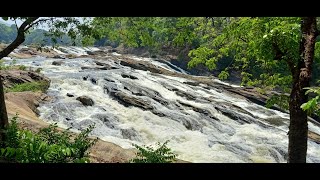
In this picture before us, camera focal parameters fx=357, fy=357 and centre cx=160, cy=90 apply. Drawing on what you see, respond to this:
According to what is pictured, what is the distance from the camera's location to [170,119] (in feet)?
69.2

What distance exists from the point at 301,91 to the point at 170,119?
14.0 meters

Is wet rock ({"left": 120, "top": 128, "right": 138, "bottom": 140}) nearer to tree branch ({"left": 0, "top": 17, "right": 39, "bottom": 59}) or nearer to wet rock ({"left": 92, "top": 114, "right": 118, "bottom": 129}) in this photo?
wet rock ({"left": 92, "top": 114, "right": 118, "bottom": 129})

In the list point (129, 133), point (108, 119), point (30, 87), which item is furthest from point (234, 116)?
point (30, 87)

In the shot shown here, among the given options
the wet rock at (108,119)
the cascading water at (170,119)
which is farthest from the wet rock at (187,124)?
the wet rock at (108,119)

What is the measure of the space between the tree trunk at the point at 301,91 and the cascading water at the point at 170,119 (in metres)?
8.49

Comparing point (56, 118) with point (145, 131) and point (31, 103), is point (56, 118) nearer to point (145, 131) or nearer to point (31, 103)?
point (31, 103)

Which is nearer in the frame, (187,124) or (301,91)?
(301,91)

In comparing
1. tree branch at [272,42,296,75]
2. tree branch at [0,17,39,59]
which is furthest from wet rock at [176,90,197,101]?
tree branch at [0,17,39,59]

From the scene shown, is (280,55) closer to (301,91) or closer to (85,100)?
(301,91)

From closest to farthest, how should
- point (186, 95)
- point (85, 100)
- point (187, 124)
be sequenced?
1. point (187, 124)
2. point (85, 100)
3. point (186, 95)

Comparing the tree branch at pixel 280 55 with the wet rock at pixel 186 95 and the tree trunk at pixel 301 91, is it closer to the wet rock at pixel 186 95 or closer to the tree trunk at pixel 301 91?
the tree trunk at pixel 301 91

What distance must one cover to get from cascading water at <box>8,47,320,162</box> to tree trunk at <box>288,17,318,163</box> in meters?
8.49
